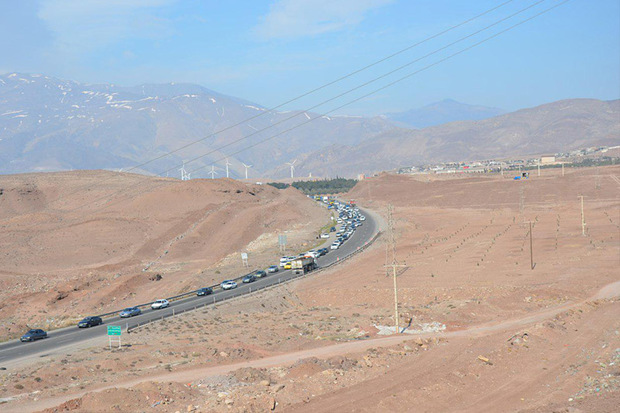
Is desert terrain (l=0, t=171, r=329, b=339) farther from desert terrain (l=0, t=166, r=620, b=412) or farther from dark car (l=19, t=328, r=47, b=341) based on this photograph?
desert terrain (l=0, t=166, r=620, b=412)

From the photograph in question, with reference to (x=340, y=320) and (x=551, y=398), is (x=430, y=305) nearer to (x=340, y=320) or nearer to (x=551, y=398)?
(x=340, y=320)

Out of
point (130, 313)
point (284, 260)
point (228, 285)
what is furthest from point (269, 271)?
point (130, 313)

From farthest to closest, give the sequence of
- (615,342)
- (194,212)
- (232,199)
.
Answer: (232,199), (194,212), (615,342)

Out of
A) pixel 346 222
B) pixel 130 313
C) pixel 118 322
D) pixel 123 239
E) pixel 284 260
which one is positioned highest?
pixel 346 222

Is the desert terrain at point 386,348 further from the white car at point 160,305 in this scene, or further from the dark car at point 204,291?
the dark car at point 204,291

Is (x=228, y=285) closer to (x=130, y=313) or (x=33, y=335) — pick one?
(x=130, y=313)

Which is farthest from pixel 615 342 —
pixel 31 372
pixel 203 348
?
pixel 31 372
